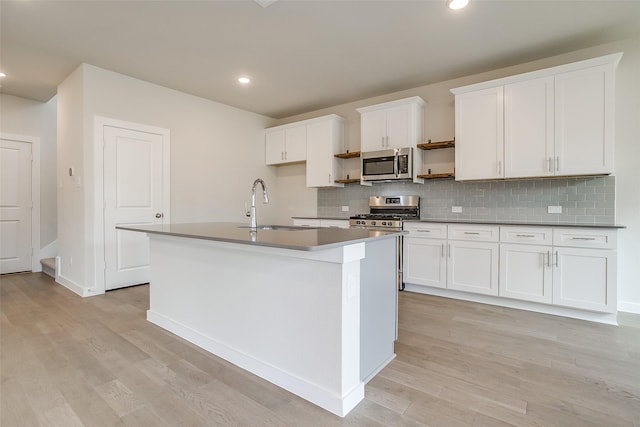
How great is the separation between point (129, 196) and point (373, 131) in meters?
3.29

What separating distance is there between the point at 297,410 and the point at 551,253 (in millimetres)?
2809

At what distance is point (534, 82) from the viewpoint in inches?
126

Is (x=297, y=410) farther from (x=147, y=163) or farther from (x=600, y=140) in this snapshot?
(x=147, y=163)

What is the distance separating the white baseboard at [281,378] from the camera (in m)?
1.61

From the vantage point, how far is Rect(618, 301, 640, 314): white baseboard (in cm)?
305

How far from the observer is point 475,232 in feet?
11.3

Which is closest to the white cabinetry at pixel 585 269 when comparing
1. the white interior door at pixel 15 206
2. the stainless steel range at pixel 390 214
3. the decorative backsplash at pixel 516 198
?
the decorative backsplash at pixel 516 198

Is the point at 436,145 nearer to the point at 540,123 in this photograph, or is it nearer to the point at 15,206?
Result: the point at 540,123

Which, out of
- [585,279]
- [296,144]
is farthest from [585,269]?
[296,144]

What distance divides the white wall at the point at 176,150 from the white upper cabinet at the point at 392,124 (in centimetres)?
213

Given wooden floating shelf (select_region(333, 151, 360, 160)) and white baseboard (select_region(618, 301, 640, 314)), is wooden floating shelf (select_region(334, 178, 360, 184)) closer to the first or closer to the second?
wooden floating shelf (select_region(333, 151, 360, 160))

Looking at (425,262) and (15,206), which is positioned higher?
(15,206)

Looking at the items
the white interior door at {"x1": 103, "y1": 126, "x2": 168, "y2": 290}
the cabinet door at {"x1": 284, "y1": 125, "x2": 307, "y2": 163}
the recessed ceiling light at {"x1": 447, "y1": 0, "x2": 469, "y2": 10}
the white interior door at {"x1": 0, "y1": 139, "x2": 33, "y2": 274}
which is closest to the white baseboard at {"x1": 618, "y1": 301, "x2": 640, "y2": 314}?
the recessed ceiling light at {"x1": 447, "y1": 0, "x2": 469, "y2": 10}

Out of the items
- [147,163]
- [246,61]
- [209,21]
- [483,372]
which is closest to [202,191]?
[147,163]
